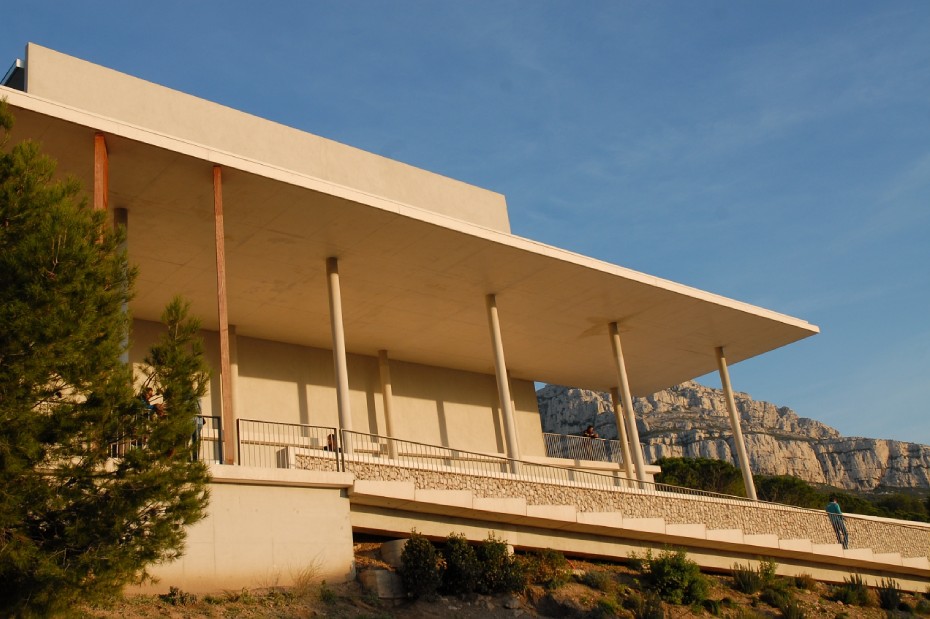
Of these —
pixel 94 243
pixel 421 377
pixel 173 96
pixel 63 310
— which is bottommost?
pixel 63 310

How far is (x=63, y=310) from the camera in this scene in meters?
9.60

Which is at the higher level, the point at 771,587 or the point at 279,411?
the point at 279,411

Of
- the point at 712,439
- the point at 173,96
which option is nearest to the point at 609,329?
the point at 173,96

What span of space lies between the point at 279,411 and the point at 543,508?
813 centimetres

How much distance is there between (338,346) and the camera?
61.0 feet

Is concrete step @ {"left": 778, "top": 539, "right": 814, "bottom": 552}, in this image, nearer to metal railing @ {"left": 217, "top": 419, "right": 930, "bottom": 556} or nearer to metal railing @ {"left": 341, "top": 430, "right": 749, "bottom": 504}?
metal railing @ {"left": 217, "top": 419, "right": 930, "bottom": 556}

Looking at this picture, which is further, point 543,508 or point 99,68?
point 543,508

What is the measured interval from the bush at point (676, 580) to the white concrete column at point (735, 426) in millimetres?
6287

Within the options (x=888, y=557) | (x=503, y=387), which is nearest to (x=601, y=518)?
(x=503, y=387)

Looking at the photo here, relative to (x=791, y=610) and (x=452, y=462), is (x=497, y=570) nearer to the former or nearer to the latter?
(x=791, y=610)

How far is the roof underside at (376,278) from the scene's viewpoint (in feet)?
52.1

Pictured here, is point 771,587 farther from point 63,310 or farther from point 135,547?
point 63,310

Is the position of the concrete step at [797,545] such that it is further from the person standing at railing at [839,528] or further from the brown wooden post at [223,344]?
the brown wooden post at [223,344]

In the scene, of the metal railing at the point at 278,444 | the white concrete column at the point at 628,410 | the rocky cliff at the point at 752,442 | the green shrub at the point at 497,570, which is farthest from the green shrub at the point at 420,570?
the rocky cliff at the point at 752,442
